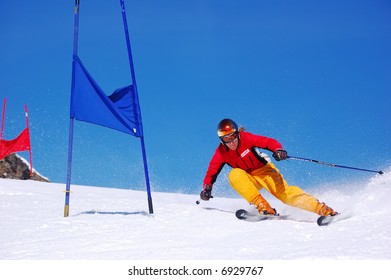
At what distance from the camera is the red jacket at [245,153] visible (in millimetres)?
5418

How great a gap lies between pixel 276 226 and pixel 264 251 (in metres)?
1.35

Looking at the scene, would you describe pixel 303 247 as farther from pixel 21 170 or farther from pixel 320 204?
pixel 21 170

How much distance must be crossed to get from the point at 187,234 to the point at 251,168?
1731 mm

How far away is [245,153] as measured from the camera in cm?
556

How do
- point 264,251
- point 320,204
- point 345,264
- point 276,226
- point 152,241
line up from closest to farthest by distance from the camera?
point 345,264 → point 264,251 → point 152,241 → point 276,226 → point 320,204

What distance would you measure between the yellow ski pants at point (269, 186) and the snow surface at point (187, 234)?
243 millimetres

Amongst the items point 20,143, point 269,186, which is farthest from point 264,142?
point 20,143

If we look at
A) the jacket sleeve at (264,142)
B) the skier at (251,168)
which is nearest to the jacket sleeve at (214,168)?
the skier at (251,168)

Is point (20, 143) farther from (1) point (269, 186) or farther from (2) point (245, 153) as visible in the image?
(1) point (269, 186)

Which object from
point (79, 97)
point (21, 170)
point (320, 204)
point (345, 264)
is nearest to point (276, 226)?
point (320, 204)

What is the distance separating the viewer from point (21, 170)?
14430 mm

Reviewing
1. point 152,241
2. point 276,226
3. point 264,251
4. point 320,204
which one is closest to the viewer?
point 264,251

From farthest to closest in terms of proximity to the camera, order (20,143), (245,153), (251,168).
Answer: (20,143), (251,168), (245,153)

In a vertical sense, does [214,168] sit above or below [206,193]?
above
